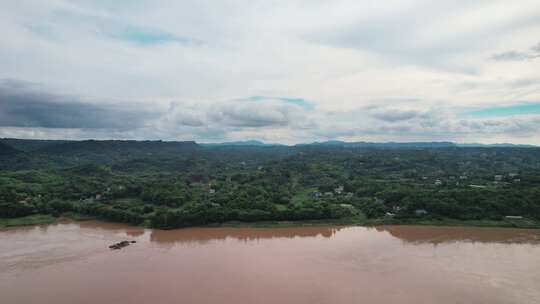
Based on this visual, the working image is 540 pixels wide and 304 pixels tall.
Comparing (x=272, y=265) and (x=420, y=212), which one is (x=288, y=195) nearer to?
(x=420, y=212)

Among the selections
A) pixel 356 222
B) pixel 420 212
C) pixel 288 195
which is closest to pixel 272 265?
pixel 356 222

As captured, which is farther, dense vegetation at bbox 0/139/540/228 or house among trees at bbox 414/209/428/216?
house among trees at bbox 414/209/428/216

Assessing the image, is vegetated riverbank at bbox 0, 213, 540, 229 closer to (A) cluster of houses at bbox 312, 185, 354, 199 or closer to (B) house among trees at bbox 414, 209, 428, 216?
(B) house among trees at bbox 414, 209, 428, 216

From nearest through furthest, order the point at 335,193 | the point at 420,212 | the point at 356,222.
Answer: the point at 356,222, the point at 420,212, the point at 335,193

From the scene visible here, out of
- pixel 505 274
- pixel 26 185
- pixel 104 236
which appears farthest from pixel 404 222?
pixel 26 185

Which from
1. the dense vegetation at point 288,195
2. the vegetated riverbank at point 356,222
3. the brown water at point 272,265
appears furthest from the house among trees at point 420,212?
the brown water at point 272,265

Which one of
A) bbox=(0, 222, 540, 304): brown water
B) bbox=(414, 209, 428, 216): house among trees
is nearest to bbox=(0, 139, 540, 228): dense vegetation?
bbox=(414, 209, 428, 216): house among trees

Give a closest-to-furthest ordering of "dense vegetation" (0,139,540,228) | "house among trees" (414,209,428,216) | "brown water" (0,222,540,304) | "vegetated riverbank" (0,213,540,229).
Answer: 1. "brown water" (0,222,540,304)
2. "vegetated riverbank" (0,213,540,229)
3. "dense vegetation" (0,139,540,228)
4. "house among trees" (414,209,428,216)

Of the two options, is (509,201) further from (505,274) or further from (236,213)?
(236,213)
